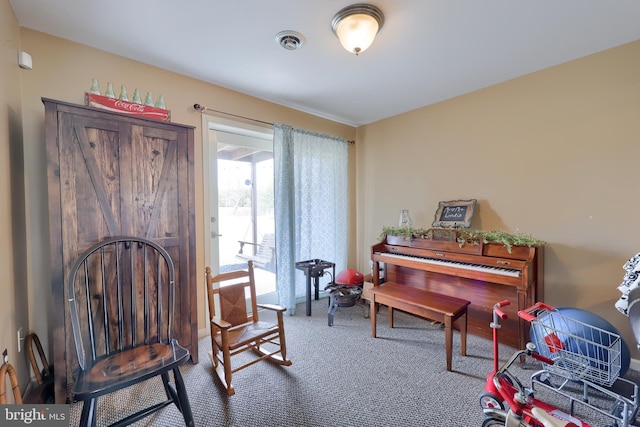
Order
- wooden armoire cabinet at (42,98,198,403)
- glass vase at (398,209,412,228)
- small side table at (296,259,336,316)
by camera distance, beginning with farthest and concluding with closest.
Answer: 1. glass vase at (398,209,412,228)
2. small side table at (296,259,336,316)
3. wooden armoire cabinet at (42,98,198,403)

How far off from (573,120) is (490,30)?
3.79 ft

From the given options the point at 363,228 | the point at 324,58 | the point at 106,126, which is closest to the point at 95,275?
the point at 106,126

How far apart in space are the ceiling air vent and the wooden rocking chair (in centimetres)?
179

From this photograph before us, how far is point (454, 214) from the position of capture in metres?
2.88

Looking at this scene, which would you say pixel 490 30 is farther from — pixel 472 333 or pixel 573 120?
pixel 472 333

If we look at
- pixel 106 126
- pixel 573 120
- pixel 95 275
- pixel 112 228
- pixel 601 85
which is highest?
pixel 601 85

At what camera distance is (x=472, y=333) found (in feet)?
8.63

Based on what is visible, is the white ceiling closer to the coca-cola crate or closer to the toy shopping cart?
the coca-cola crate

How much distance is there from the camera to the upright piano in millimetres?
2180

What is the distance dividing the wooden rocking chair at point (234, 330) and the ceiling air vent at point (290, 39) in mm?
1785

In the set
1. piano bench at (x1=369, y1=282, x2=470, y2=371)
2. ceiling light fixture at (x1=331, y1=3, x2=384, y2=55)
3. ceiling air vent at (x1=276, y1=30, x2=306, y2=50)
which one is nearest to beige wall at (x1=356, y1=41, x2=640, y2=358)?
piano bench at (x1=369, y1=282, x2=470, y2=371)

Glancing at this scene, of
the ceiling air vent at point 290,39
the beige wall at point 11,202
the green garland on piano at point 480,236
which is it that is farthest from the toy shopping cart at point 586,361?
the beige wall at point 11,202

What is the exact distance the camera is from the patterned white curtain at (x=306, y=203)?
A: 308 centimetres

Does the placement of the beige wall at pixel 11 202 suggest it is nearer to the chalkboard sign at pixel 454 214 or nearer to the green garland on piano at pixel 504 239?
the green garland on piano at pixel 504 239
